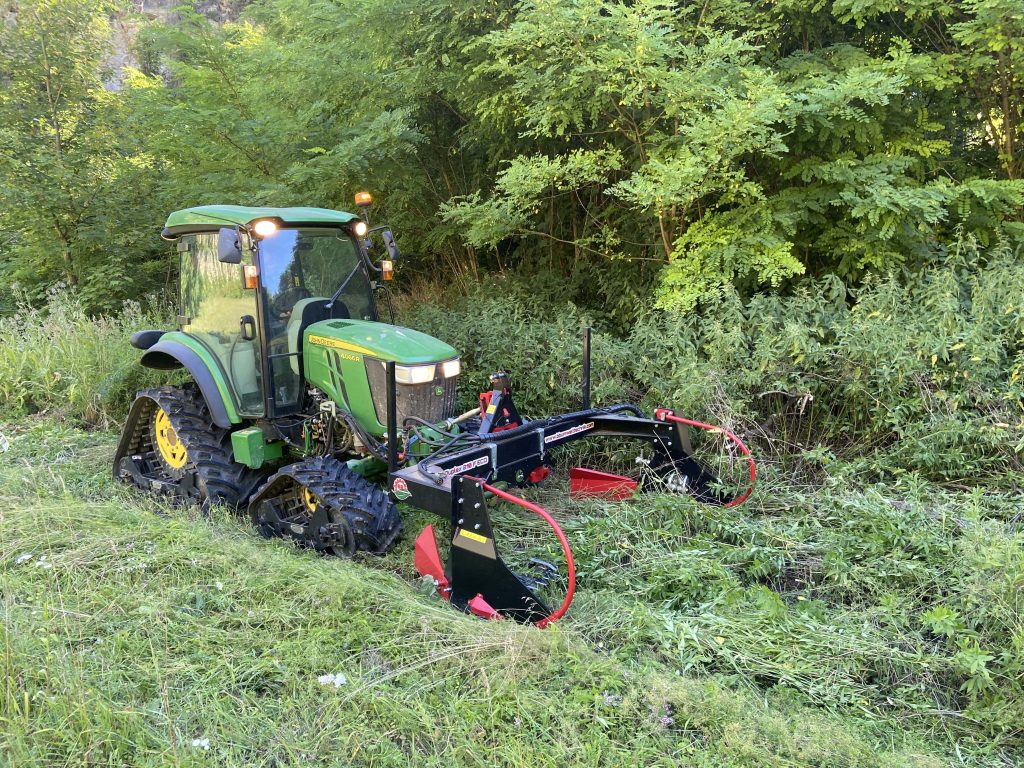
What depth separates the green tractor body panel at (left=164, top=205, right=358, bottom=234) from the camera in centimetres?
456

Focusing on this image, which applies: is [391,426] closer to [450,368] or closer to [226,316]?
[450,368]

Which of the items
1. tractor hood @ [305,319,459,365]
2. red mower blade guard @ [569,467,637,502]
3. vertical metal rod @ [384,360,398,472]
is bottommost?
red mower blade guard @ [569,467,637,502]

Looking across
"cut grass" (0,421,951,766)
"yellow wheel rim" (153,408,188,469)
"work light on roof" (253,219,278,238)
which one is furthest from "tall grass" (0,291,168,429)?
"cut grass" (0,421,951,766)

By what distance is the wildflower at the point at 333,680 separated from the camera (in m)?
2.46

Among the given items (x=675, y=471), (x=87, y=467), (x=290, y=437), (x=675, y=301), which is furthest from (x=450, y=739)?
(x=87, y=467)

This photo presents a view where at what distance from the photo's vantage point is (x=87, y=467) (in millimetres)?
5570

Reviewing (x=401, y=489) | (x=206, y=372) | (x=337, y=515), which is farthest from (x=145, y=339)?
(x=401, y=489)

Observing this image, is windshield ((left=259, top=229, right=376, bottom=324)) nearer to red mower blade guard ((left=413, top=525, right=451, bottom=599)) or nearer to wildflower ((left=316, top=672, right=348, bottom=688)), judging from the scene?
red mower blade guard ((left=413, top=525, right=451, bottom=599))

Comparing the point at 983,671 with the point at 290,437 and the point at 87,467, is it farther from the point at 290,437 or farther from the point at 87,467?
the point at 87,467

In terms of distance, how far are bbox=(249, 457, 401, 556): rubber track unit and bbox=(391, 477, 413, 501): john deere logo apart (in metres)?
0.43

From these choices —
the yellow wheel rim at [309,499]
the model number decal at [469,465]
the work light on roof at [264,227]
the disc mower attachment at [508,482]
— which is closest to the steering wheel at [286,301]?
the work light on roof at [264,227]

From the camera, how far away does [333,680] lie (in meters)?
2.49

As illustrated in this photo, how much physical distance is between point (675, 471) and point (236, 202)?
6.17 metres

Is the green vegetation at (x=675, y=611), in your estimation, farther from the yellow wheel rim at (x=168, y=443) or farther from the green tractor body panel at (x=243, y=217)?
the green tractor body panel at (x=243, y=217)
